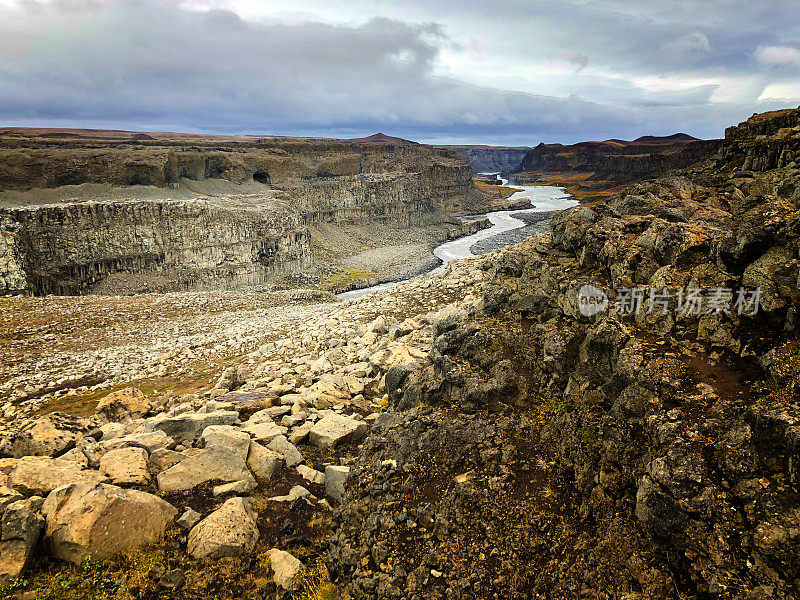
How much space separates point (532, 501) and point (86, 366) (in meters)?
20.8

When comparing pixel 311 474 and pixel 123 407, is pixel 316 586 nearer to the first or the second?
pixel 311 474

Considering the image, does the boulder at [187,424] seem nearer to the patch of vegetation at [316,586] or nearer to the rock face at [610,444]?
the rock face at [610,444]

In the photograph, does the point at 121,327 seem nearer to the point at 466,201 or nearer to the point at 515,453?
the point at 515,453

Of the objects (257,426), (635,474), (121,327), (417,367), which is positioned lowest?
(121,327)

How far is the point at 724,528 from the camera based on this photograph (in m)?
4.44

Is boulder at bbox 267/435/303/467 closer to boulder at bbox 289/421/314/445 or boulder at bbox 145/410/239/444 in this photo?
boulder at bbox 289/421/314/445

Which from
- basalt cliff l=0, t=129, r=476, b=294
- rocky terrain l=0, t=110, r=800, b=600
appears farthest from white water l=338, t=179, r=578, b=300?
rocky terrain l=0, t=110, r=800, b=600

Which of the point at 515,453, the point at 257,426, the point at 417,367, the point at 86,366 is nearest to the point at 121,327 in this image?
Answer: the point at 86,366

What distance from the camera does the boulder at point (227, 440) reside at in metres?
9.72

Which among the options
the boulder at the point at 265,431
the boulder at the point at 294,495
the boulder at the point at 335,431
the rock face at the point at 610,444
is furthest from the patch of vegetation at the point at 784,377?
the boulder at the point at 265,431

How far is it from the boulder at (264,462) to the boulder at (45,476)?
263 centimetres

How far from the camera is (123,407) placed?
13.7 metres

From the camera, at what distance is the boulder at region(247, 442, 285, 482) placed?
9359 mm

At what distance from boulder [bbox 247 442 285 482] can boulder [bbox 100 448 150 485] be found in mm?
1946
